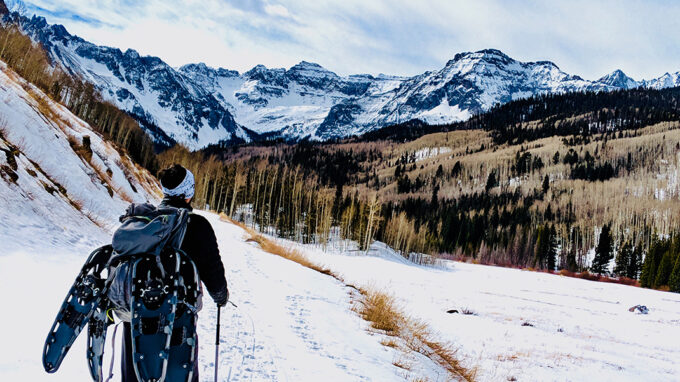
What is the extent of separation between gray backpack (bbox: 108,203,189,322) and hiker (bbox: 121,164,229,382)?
0.13 metres

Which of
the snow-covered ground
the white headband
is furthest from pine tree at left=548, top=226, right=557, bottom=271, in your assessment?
the white headband

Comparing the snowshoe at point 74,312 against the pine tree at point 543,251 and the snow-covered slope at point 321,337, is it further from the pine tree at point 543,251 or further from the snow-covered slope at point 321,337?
the pine tree at point 543,251

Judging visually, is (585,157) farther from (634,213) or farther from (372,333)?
(372,333)

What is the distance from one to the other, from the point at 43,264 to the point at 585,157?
213 metres

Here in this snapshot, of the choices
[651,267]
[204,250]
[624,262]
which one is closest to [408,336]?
[204,250]

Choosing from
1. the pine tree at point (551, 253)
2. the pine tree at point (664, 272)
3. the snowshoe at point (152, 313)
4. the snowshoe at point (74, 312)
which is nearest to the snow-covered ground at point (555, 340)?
the snowshoe at point (152, 313)

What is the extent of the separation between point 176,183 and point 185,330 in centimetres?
126

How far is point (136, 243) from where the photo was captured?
269cm

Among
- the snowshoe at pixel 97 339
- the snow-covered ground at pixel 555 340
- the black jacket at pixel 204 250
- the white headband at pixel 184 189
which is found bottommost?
the snow-covered ground at pixel 555 340

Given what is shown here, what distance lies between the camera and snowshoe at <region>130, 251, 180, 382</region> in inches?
102

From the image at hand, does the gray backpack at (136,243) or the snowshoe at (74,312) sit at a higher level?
the gray backpack at (136,243)

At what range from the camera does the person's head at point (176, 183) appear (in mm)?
3242

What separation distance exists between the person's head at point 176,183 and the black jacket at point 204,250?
0.10 metres

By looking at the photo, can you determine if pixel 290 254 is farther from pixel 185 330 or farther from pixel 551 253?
pixel 551 253
